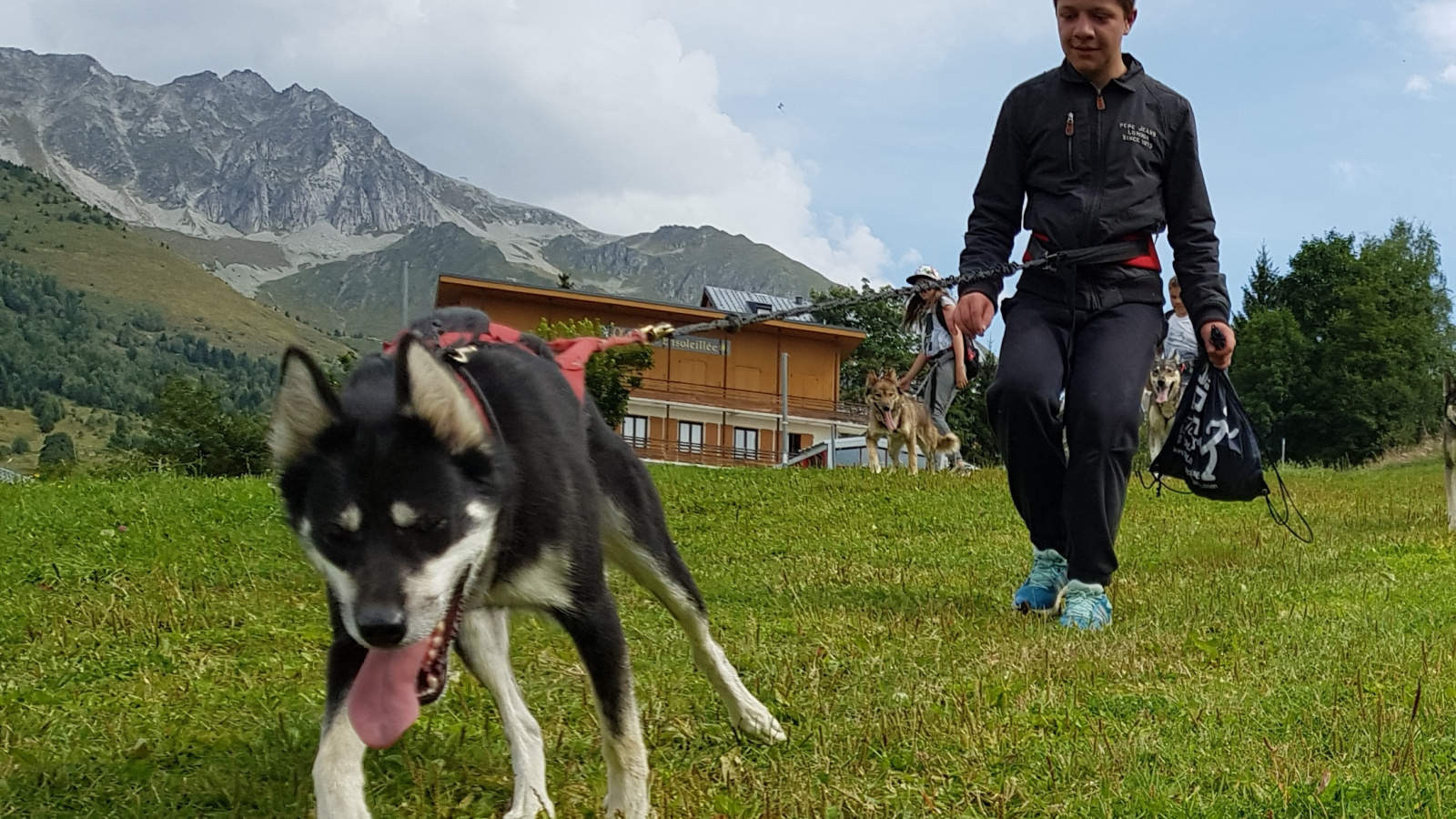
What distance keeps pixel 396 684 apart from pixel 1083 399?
3.79 metres

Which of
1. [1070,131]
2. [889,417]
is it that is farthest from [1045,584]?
[889,417]

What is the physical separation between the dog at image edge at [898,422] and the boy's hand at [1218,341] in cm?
1223

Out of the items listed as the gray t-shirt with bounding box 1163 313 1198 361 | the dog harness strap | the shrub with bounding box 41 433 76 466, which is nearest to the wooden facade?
the shrub with bounding box 41 433 76 466

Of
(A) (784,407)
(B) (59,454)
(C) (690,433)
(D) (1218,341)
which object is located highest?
(D) (1218,341)

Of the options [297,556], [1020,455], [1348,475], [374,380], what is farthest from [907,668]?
[1348,475]

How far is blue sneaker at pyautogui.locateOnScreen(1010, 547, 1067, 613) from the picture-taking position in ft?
19.9

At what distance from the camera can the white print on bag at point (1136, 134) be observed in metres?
5.64

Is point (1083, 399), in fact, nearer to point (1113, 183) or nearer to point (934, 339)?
point (1113, 183)

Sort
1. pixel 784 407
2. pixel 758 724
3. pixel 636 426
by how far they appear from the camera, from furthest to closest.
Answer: pixel 636 426 → pixel 784 407 → pixel 758 724

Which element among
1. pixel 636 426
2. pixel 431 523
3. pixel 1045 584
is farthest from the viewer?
pixel 636 426

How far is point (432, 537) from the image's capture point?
2730 mm

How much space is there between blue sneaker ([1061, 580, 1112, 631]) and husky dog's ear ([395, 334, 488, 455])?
352cm

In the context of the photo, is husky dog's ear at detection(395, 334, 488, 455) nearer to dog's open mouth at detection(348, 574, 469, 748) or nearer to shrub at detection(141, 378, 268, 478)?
dog's open mouth at detection(348, 574, 469, 748)

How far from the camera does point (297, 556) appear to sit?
9.16 meters
